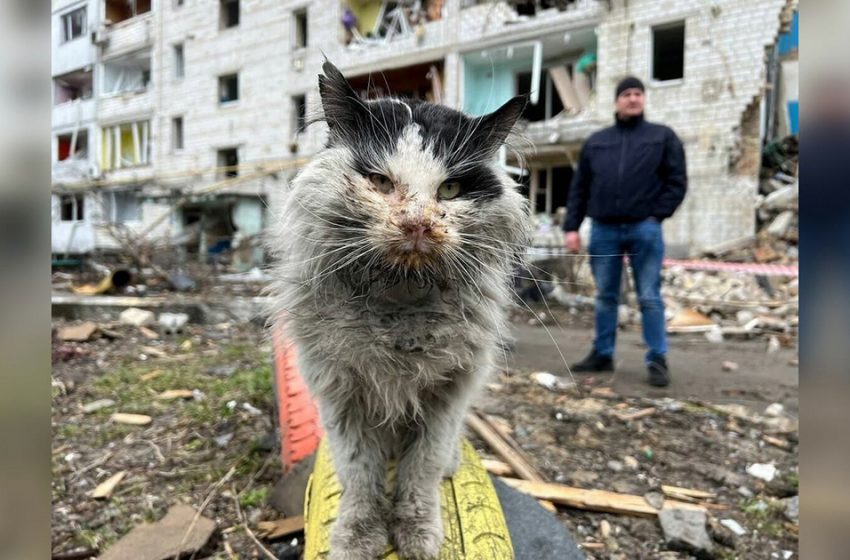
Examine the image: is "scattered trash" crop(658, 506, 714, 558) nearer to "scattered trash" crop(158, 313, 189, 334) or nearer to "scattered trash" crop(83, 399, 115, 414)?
"scattered trash" crop(83, 399, 115, 414)

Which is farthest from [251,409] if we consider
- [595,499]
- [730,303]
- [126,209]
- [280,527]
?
[730,303]

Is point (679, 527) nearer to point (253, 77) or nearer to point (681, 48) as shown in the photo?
point (253, 77)

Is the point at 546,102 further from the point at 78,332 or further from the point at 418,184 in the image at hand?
the point at 418,184

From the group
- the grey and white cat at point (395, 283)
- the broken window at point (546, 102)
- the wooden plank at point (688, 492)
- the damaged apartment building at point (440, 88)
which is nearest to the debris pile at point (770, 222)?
the damaged apartment building at point (440, 88)

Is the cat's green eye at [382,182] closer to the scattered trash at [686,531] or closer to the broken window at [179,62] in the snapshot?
the scattered trash at [686,531]

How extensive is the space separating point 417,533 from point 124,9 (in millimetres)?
1758

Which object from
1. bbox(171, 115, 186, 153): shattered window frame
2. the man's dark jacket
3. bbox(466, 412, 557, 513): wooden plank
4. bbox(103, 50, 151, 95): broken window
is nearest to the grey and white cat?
bbox(466, 412, 557, 513): wooden plank

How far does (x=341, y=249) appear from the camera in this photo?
1.03 metres

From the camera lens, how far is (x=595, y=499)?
1.86 metres

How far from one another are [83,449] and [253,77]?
4.65 metres

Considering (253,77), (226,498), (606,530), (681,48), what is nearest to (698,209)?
(681,48)

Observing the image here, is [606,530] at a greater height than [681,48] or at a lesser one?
lesser

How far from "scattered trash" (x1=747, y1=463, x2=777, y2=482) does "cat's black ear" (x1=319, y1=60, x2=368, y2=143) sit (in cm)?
218

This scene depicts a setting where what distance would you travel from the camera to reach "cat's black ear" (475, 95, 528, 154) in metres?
1.19
